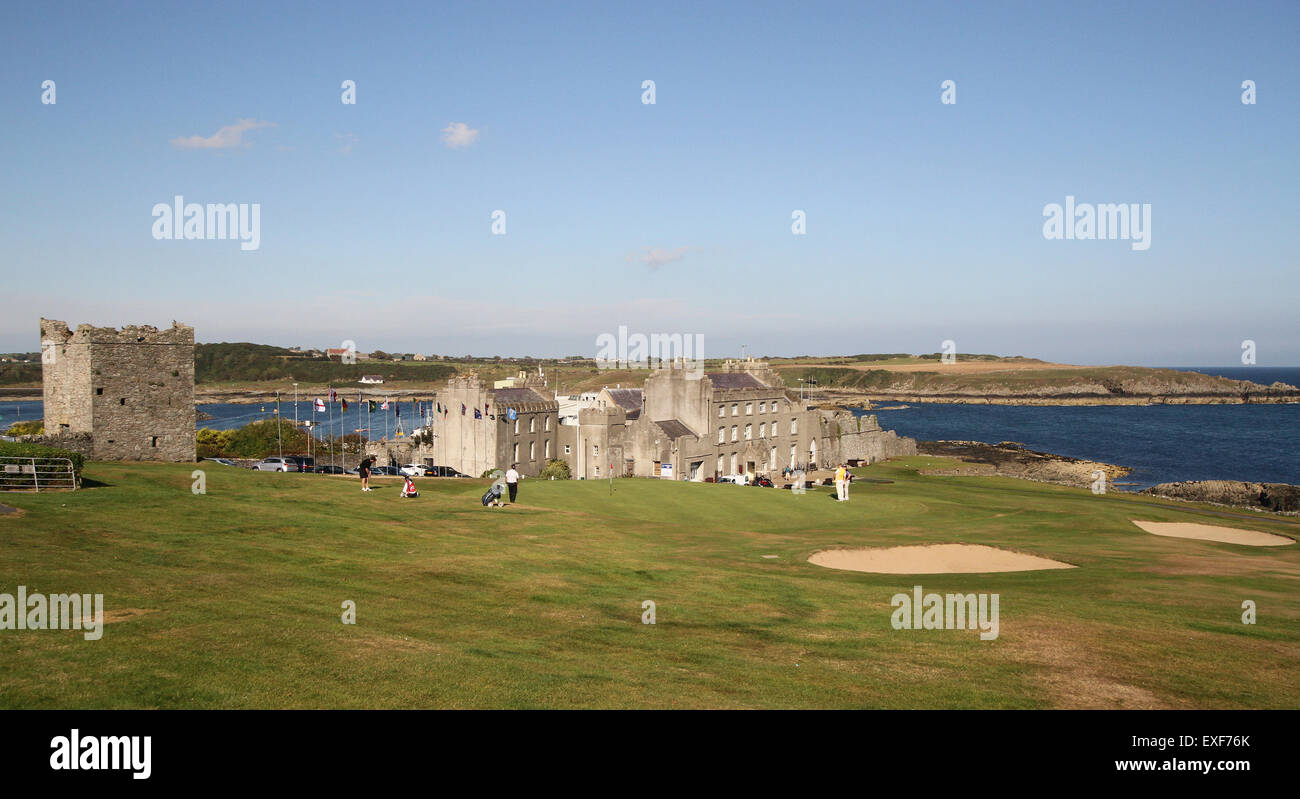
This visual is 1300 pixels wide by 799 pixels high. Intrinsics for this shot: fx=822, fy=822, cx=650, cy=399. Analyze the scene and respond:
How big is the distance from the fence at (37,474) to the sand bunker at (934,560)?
26.8 m

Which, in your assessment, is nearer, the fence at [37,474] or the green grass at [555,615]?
the green grass at [555,615]

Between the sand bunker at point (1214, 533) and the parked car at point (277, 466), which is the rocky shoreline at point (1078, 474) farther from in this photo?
the parked car at point (277, 466)

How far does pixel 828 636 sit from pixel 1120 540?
953 inches

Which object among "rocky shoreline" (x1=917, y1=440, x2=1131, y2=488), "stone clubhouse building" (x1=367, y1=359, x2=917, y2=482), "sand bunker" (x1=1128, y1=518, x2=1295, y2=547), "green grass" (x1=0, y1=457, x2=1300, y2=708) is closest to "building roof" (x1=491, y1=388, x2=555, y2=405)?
"stone clubhouse building" (x1=367, y1=359, x2=917, y2=482)

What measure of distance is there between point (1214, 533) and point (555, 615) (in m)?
38.9

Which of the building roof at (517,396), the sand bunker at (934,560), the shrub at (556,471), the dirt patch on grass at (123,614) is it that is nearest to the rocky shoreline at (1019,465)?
the shrub at (556,471)

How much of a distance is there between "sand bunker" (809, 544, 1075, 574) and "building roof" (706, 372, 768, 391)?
1959 inches

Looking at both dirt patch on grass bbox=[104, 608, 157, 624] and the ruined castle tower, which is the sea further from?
dirt patch on grass bbox=[104, 608, 157, 624]

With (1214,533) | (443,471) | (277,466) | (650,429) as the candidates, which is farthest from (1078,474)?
(277,466)

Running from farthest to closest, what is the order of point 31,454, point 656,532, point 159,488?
point 656,532, point 159,488, point 31,454

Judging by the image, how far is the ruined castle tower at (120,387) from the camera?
43125 millimetres
